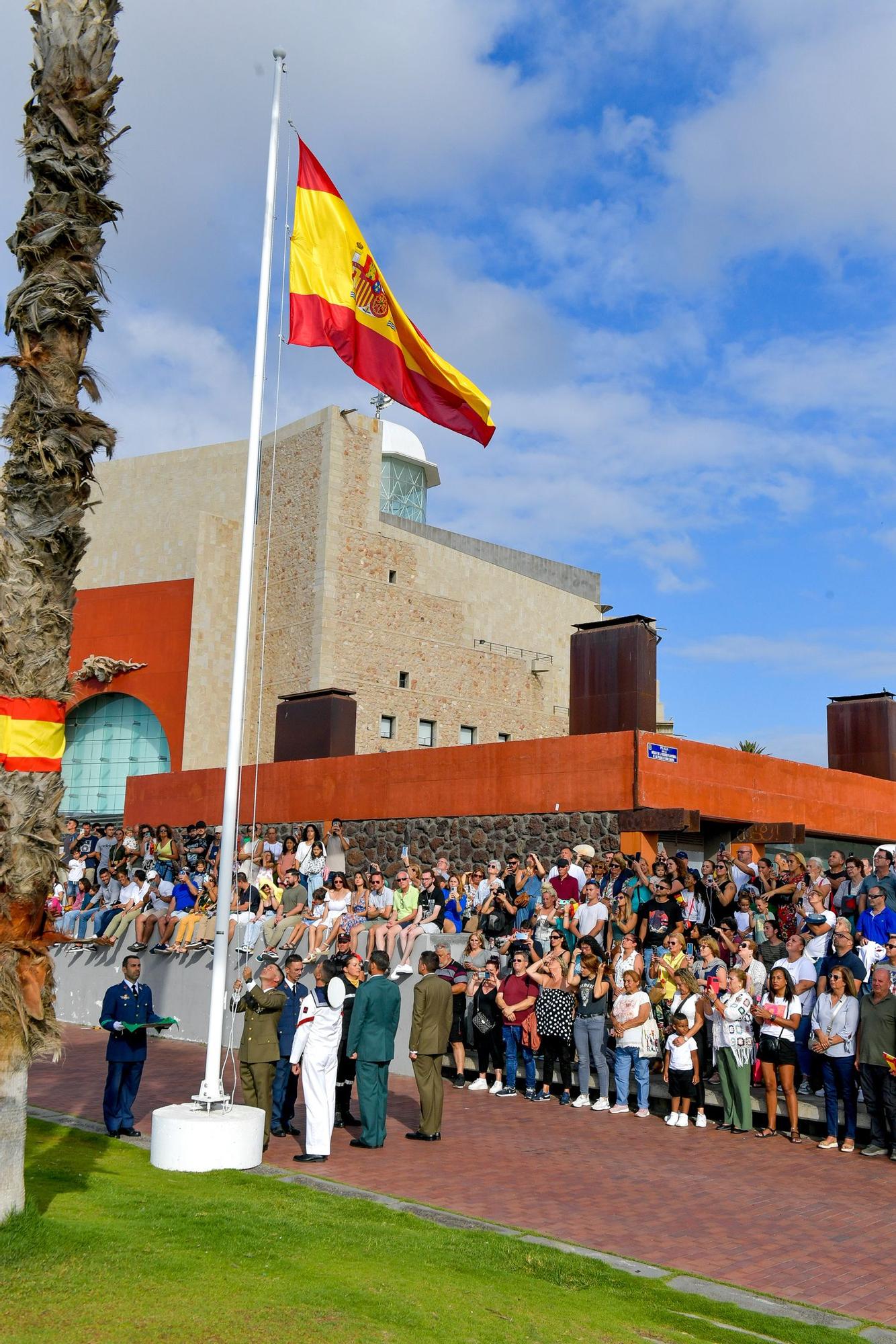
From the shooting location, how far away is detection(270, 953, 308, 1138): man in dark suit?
38.9 feet

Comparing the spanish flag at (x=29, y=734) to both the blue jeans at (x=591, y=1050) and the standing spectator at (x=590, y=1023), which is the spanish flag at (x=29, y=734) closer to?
the standing spectator at (x=590, y=1023)

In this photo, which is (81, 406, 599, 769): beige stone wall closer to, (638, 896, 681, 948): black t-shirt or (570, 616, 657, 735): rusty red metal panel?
(570, 616, 657, 735): rusty red metal panel

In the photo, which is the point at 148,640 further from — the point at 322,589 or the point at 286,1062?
the point at 286,1062

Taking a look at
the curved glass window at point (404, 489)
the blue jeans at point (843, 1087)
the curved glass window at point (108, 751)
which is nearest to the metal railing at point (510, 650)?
the curved glass window at point (404, 489)

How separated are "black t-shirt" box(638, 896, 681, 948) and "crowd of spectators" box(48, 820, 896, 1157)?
0.03 metres

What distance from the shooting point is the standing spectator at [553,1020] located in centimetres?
1393

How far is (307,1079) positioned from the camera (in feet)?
35.6

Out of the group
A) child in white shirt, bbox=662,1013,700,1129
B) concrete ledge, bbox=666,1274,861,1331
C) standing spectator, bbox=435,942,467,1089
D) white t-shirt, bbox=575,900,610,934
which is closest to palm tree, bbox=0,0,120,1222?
concrete ledge, bbox=666,1274,861,1331

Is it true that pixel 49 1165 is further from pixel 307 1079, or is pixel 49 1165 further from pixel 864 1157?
pixel 864 1157

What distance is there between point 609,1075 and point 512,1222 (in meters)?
5.37

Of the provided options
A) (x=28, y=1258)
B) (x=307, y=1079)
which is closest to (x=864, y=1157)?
(x=307, y=1079)

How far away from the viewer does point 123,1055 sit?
1160 cm

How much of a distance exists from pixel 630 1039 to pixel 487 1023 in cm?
206

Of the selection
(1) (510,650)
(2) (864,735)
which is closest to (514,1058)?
(2) (864,735)
